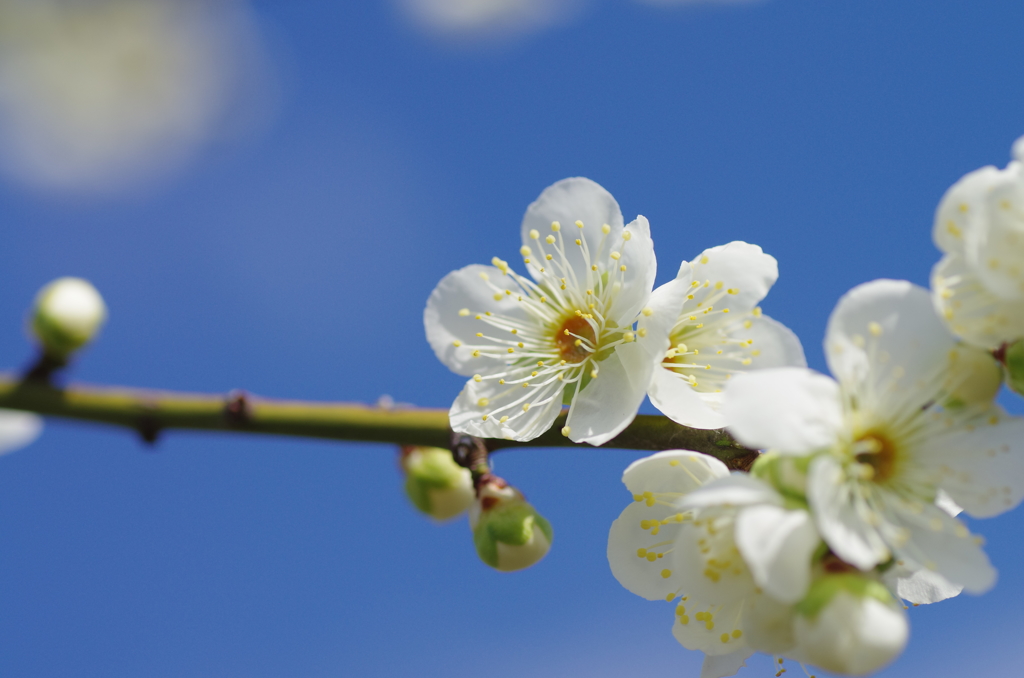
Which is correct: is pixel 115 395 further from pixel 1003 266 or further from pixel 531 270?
pixel 1003 266

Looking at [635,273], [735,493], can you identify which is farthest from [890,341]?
[635,273]

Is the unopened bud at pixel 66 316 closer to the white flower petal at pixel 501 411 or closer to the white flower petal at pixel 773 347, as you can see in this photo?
the white flower petal at pixel 501 411

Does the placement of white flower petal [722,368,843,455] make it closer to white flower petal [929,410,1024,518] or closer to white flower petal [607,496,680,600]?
white flower petal [929,410,1024,518]

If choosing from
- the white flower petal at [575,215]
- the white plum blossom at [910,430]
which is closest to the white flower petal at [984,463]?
the white plum blossom at [910,430]

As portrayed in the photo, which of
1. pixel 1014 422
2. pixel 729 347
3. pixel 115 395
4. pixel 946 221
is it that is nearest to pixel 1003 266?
pixel 946 221

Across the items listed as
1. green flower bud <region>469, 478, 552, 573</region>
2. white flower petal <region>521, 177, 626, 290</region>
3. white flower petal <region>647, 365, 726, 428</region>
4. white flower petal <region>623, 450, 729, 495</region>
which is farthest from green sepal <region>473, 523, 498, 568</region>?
white flower petal <region>521, 177, 626, 290</region>

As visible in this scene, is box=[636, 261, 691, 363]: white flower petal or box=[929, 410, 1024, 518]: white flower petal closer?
A: box=[929, 410, 1024, 518]: white flower petal
